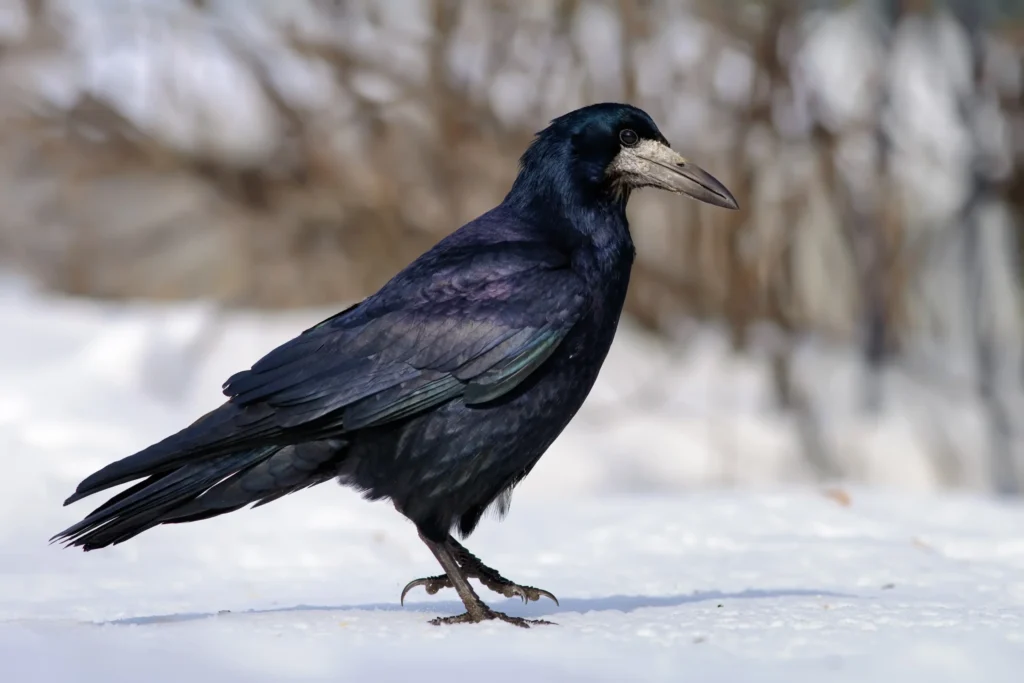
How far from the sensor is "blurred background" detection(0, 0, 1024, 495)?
30.8 feet

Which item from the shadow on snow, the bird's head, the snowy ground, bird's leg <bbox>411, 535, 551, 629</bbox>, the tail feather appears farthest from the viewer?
the bird's head

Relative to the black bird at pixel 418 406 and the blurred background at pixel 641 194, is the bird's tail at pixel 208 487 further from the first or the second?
the blurred background at pixel 641 194

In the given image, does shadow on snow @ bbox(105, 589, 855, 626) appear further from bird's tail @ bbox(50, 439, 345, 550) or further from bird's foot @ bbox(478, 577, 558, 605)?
bird's tail @ bbox(50, 439, 345, 550)

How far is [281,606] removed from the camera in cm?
429

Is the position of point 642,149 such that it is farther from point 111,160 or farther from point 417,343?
point 111,160

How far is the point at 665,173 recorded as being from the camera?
13.6ft

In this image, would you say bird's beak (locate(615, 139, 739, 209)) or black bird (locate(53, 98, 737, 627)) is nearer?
black bird (locate(53, 98, 737, 627))

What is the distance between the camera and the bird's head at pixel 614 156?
409cm

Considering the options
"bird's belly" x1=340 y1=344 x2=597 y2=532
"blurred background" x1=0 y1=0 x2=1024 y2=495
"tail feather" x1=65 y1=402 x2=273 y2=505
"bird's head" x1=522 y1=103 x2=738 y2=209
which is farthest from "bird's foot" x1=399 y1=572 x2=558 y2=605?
"blurred background" x1=0 y1=0 x2=1024 y2=495

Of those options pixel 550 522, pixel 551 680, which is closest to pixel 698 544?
pixel 550 522

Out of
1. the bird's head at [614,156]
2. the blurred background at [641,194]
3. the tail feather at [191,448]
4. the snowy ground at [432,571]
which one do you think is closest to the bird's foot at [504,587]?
the snowy ground at [432,571]

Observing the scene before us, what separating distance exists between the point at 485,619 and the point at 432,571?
1.39 metres

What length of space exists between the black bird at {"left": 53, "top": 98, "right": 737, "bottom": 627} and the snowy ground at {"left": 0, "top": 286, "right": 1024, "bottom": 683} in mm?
320


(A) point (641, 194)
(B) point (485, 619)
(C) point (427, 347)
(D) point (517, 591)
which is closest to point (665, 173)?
(C) point (427, 347)
